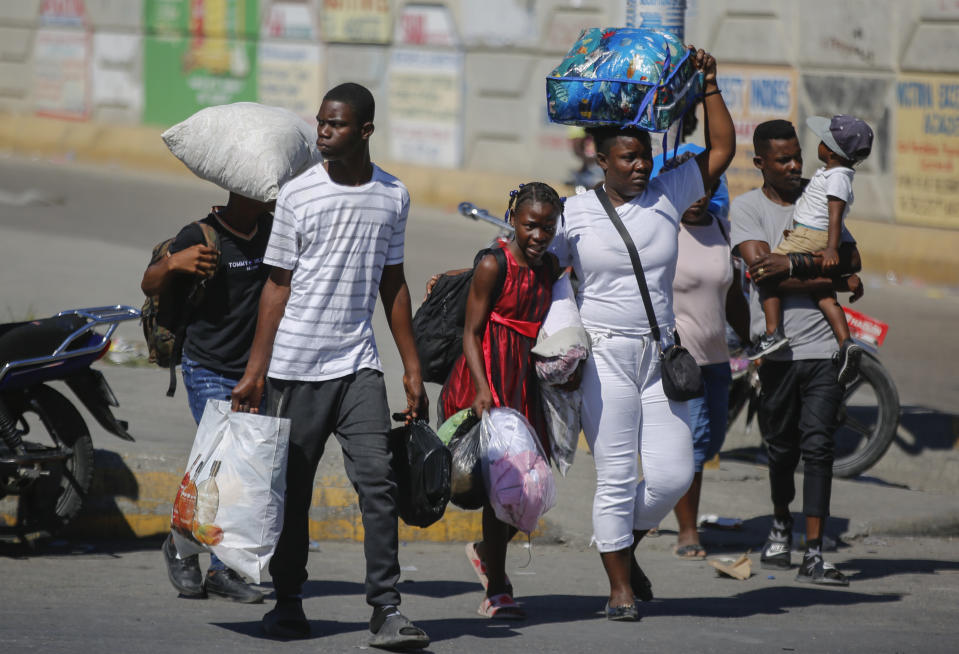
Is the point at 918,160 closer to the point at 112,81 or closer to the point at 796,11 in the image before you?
the point at 796,11

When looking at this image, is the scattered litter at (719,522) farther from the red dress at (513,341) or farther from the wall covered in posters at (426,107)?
the wall covered in posters at (426,107)

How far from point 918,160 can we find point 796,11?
193 cm

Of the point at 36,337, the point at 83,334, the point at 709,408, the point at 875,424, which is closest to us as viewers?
the point at 36,337

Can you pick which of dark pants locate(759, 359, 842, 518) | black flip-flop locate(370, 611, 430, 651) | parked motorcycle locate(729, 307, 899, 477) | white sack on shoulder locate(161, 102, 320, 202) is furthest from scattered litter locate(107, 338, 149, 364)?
black flip-flop locate(370, 611, 430, 651)

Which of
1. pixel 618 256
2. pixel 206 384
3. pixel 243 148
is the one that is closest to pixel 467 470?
pixel 618 256

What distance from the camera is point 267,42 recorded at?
763 inches

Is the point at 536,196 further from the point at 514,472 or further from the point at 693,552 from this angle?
the point at 693,552

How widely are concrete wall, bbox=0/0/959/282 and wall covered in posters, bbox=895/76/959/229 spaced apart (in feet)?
0.04

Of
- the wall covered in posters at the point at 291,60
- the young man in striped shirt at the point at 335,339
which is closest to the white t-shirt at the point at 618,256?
the young man in striped shirt at the point at 335,339

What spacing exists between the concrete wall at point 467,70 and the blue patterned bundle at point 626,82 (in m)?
2.76

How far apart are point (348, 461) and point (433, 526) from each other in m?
1.84

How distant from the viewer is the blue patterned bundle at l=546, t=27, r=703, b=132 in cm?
515

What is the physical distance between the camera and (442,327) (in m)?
5.44

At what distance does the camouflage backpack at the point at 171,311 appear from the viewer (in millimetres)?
5285
